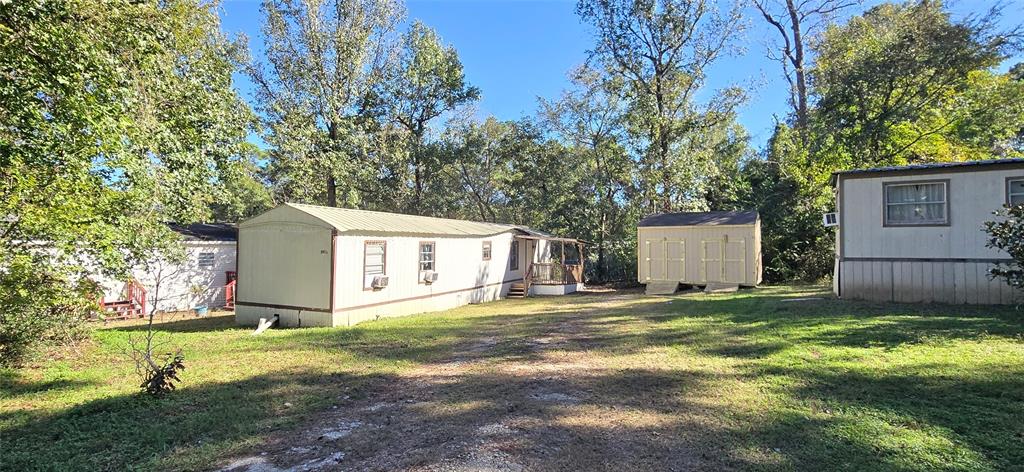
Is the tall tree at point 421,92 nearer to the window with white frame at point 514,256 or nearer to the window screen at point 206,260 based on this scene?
the window with white frame at point 514,256

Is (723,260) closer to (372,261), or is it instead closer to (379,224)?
(379,224)

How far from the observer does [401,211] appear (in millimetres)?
23969

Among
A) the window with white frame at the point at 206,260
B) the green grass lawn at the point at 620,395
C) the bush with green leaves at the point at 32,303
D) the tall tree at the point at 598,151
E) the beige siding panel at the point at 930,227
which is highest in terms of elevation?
the tall tree at the point at 598,151

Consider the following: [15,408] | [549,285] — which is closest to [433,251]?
[549,285]

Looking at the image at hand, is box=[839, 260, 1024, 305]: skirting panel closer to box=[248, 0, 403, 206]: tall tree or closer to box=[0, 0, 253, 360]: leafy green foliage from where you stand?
box=[0, 0, 253, 360]: leafy green foliage

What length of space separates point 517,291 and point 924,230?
11743 millimetres

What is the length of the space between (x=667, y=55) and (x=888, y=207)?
14512 mm

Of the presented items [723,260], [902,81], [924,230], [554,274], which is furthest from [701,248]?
[902,81]

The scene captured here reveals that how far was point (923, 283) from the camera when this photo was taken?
943 centimetres

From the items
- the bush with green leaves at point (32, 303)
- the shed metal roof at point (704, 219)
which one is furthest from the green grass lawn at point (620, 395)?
the shed metal roof at point (704, 219)

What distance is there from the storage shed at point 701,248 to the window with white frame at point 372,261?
938 cm

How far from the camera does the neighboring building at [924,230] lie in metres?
8.96

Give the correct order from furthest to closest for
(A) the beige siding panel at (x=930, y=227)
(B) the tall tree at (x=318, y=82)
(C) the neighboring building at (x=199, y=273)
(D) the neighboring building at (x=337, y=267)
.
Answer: (B) the tall tree at (x=318, y=82) → (C) the neighboring building at (x=199, y=273) → (D) the neighboring building at (x=337, y=267) → (A) the beige siding panel at (x=930, y=227)

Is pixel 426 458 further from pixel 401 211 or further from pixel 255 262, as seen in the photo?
pixel 401 211
